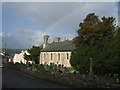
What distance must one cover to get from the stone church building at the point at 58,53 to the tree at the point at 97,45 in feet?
128

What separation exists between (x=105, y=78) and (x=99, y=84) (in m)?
0.89

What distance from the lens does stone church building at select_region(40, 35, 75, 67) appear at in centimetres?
7731

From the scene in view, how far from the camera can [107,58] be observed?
30172 millimetres

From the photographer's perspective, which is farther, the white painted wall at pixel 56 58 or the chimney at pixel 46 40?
the chimney at pixel 46 40

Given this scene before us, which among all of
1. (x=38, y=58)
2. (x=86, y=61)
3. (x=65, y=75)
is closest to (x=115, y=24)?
(x=86, y=61)

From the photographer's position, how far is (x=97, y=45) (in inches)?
1271

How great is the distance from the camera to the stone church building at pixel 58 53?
77312 millimetres

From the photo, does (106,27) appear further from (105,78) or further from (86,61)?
(105,78)

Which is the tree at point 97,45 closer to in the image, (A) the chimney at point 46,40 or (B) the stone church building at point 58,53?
(B) the stone church building at point 58,53

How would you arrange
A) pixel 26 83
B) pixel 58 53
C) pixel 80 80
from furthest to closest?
pixel 58 53, pixel 26 83, pixel 80 80

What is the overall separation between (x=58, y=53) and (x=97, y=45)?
165 ft

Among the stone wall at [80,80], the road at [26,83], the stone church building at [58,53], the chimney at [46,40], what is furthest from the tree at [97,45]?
the chimney at [46,40]

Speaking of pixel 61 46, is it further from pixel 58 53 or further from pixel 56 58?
pixel 56 58

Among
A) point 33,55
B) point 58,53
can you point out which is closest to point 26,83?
point 58,53
